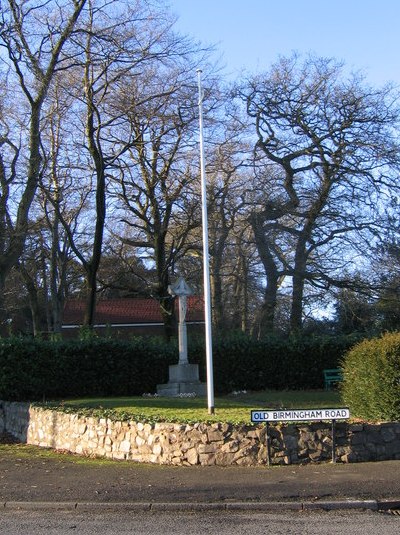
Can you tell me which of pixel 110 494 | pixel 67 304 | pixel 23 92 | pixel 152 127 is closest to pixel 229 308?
pixel 152 127

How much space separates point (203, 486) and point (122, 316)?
45.8 m

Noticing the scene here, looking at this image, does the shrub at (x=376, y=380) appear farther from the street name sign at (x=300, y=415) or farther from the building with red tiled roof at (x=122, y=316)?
the building with red tiled roof at (x=122, y=316)

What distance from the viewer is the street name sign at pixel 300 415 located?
1207 centimetres

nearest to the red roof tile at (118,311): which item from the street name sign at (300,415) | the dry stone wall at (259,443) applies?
the dry stone wall at (259,443)

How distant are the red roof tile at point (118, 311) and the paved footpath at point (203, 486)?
41.8 metres

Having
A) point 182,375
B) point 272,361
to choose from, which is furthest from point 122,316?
point 182,375

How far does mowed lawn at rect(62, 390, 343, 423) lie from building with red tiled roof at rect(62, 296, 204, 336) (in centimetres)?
2857

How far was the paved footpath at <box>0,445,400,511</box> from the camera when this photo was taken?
30.9ft

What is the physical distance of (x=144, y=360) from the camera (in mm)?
26797

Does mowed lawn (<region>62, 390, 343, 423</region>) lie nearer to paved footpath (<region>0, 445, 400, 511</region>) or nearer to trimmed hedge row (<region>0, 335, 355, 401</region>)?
trimmed hedge row (<region>0, 335, 355, 401</region>)

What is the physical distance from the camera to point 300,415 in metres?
12.2

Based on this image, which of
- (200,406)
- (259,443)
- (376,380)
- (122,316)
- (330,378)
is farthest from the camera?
(122,316)

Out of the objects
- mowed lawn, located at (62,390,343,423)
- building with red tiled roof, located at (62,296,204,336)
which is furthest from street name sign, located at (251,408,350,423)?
building with red tiled roof, located at (62,296,204,336)

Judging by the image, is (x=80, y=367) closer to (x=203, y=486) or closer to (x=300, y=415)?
(x=300, y=415)
